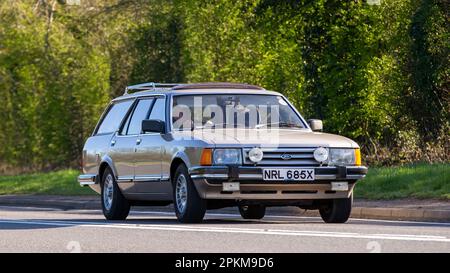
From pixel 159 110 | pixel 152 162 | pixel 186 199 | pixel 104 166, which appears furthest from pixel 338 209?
pixel 104 166

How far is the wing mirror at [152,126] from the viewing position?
1622cm

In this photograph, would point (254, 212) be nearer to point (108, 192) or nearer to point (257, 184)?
point (108, 192)

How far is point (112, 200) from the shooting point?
17891 millimetres

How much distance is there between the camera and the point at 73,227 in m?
15.4

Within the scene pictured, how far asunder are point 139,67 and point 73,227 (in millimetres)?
27619

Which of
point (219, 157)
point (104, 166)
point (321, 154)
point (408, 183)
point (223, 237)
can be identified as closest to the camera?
point (223, 237)

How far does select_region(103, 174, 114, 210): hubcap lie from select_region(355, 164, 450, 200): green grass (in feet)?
15.9

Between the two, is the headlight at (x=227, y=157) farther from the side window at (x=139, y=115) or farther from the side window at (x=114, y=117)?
the side window at (x=114, y=117)

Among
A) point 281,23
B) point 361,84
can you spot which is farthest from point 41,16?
point 361,84

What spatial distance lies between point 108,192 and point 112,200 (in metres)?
0.31

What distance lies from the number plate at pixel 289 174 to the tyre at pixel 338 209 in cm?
87

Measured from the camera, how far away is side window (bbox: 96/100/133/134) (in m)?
18.5

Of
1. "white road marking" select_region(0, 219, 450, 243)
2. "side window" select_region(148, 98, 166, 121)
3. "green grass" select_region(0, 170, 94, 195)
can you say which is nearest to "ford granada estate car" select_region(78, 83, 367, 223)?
"side window" select_region(148, 98, 166, 121)

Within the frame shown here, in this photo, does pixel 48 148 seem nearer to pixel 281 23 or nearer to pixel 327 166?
pixel 281 23
